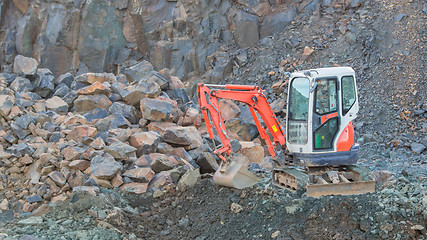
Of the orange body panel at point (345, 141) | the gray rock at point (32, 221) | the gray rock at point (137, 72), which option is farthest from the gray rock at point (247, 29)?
the gray rock at point (32, 221)

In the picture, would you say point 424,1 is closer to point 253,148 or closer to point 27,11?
point 253,148

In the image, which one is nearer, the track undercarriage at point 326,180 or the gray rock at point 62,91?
the track undercarriage at point 326,180

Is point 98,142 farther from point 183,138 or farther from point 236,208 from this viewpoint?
point 236,208

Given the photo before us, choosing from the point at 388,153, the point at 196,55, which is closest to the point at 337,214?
the point at 388,153

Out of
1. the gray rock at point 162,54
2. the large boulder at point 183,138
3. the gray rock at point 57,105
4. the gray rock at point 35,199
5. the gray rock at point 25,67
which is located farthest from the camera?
the gray rock at point 162,54

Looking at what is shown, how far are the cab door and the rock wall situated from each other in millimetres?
14365

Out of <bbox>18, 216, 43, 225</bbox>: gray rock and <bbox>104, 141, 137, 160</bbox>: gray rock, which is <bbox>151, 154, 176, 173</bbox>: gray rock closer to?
<bbox>104, 141, 137, 160</bbox>: gray rock

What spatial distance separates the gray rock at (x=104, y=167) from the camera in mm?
8094

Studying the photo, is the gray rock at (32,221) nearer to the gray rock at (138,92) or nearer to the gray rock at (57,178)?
the gray rock at (57,178)

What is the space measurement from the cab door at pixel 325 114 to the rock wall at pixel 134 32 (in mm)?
14365

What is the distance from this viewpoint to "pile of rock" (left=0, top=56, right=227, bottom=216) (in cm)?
813

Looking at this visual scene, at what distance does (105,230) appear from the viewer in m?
6.66

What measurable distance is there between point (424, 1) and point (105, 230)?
15145 millimetres

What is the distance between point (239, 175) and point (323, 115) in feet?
5.13
